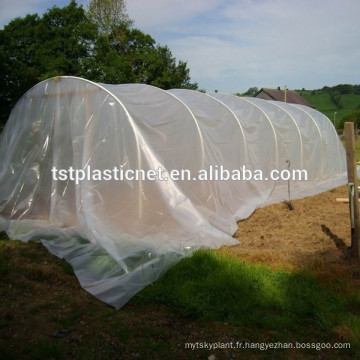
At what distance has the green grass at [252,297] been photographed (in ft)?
11.2

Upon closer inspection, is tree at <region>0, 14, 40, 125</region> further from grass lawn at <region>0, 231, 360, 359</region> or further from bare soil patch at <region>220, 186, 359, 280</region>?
grass lawn at <region>0, 231, 360, 359</region>

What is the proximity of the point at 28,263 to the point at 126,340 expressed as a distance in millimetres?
2254

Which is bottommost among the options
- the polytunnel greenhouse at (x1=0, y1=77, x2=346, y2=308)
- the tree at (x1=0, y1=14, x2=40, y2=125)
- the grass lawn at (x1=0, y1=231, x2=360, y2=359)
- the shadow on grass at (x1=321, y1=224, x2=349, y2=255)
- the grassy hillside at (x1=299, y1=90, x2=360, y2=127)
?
the shadow on grass at (x1=321, y1=224, x2=349, y2=255)

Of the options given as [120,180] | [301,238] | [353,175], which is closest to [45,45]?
[120,180]

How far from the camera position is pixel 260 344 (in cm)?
311

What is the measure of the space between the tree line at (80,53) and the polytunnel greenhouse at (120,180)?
18.8m

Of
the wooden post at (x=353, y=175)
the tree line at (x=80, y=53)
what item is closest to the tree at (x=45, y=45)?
the tree line at (x=80, y=53)

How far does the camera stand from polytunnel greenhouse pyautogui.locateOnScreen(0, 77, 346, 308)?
4906mm

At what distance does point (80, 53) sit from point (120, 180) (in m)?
25.3

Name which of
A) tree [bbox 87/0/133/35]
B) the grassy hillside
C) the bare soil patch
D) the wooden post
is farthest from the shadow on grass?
the grassy hillside

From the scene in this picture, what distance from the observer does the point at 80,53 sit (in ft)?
91.9

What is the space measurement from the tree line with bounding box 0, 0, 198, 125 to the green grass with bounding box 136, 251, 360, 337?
2282cm

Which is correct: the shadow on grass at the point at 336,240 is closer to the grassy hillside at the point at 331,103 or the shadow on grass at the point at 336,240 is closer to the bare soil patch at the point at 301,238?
the bare soil patch at the point at 301,238

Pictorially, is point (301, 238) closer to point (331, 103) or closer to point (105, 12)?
point (105, 12)
